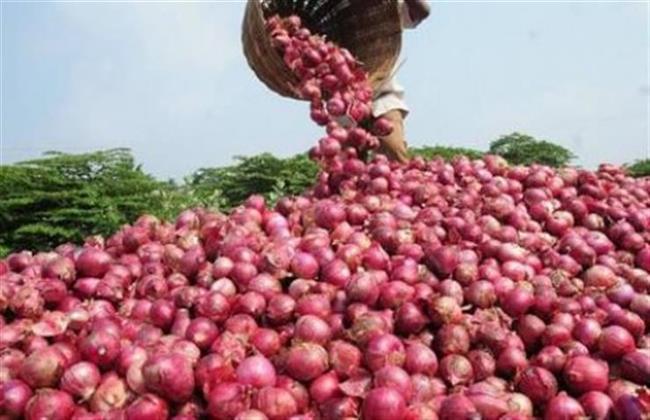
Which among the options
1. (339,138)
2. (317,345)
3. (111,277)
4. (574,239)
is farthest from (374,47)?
(317,345)

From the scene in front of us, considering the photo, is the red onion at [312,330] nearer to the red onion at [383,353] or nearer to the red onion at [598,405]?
the red onion at [383,353]

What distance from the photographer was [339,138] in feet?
9.27

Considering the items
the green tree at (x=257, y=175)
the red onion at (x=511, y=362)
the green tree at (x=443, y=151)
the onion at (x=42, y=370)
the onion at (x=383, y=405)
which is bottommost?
the onion at (x=42, y=370)

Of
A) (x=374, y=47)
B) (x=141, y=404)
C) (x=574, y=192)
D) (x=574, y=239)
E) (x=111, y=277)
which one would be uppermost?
(x=374, y=47)

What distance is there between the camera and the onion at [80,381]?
1.43 m

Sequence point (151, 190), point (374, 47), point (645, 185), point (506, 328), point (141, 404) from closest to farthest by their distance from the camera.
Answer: point (141, 404) < point (506, 328) < point (645, 185) < point (374, 47) < point (151, 190)

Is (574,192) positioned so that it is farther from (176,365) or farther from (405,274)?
(176,365)

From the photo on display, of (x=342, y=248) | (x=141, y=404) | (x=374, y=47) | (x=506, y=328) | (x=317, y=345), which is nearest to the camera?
(x=141, y=404)

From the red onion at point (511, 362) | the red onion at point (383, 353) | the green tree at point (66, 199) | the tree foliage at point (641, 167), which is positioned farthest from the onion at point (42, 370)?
the tree foliage at point (641, 167)

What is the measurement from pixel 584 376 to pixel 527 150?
18.1 metres

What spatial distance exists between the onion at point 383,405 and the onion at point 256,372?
19 centimetres

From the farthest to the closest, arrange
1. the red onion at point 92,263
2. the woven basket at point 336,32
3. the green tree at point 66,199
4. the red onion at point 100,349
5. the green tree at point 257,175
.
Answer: the green tree at point 257,175
the green tree at point 66,199
the woven basket at point 336,32
the red onion at point 92,263
the red onion at point 100,349

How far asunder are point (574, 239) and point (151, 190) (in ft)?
17.1

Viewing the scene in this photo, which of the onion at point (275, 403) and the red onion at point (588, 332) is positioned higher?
the red onion at point (588, 332)
